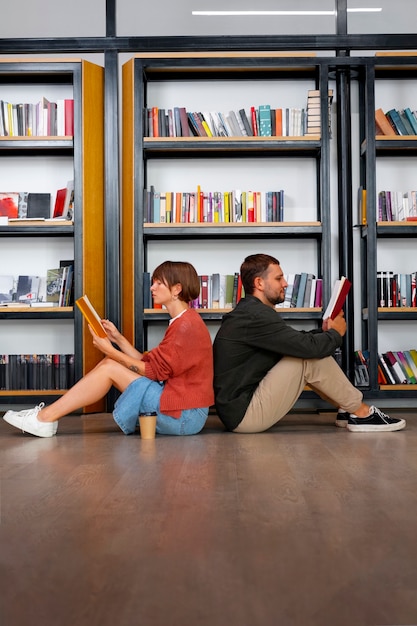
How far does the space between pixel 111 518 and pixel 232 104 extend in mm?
4393

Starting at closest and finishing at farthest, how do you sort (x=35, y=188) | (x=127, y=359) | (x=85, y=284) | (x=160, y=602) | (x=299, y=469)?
(x=160, y=602) → (x=299, y=469) → (x=127, y=359) → (x=85, y=284) → (x=35, y=188)

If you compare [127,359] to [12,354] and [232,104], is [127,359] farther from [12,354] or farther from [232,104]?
[232,104]

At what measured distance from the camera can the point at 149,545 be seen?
72.2 inches

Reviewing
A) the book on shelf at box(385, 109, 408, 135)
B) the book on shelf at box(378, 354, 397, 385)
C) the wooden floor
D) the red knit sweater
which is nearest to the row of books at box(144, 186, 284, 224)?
the book on shelf at box(385, 109, 408, 135)

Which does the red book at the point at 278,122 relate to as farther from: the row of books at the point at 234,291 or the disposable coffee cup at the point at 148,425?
the disposable coffee cup at the point at 148,425

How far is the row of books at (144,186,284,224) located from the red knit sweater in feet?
5.60

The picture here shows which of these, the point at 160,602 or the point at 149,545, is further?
the point at 149,545

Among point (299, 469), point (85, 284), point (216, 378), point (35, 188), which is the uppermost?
point (35, 188)

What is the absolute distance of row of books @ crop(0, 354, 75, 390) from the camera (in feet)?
18.3

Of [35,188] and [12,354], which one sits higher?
[35,188]

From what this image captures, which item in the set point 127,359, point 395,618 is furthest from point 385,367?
point 395,618

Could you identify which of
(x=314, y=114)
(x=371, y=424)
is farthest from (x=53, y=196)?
(x=371, y=424)

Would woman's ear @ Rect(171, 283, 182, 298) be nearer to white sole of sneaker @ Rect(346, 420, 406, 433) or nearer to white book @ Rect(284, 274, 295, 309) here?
white sole of sneaker @ Rect(346, 420, 406, 433)

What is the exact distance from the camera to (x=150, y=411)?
13.1 feet
